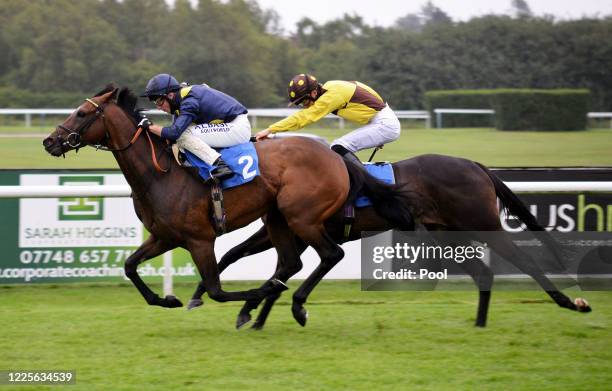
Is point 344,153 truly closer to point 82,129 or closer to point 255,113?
point 82,129

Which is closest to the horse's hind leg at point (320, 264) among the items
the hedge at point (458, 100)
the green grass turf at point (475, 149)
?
the green grass turf at point (475, 149)

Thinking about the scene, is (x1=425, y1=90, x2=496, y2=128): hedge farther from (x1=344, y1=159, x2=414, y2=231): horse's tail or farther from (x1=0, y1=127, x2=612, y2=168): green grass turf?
(x1=344, y1=159, x2=414, y2=231): horse's tail

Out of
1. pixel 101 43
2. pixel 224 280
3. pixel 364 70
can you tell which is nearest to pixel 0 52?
pixel 101 43

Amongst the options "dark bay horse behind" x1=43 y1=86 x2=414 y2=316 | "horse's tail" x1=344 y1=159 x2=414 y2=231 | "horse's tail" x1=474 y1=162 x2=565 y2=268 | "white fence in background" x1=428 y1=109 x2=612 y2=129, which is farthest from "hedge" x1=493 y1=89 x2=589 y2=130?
"dark bay horse behind" x1=43 y1=86 x2=414 y2=316

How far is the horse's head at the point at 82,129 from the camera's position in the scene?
18.0ft

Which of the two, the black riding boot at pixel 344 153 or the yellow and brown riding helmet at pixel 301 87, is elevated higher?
the yellow and brown riding helmet at pixel 301 87

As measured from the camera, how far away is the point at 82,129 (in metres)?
5.55

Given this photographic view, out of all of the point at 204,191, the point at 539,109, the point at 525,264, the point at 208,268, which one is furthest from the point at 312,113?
the point at 539,109

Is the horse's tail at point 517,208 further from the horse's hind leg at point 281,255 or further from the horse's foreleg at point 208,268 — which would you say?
the horse's foreleg at point 208,268

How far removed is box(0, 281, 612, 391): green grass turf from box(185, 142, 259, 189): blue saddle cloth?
37.2 inches

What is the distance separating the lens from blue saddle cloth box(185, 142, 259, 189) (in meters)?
5.61

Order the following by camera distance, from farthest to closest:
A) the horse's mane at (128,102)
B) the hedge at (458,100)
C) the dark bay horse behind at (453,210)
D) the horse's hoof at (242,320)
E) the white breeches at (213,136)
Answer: the hedge at (458,100) < the dark bay horse behind at (453,210) < the horse's hoof at (242,320) < the horse's mane at (128,102) < the white breeches at (213,136)

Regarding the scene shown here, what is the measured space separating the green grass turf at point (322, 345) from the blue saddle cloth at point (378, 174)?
2.56 ft

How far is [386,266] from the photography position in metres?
7.45
